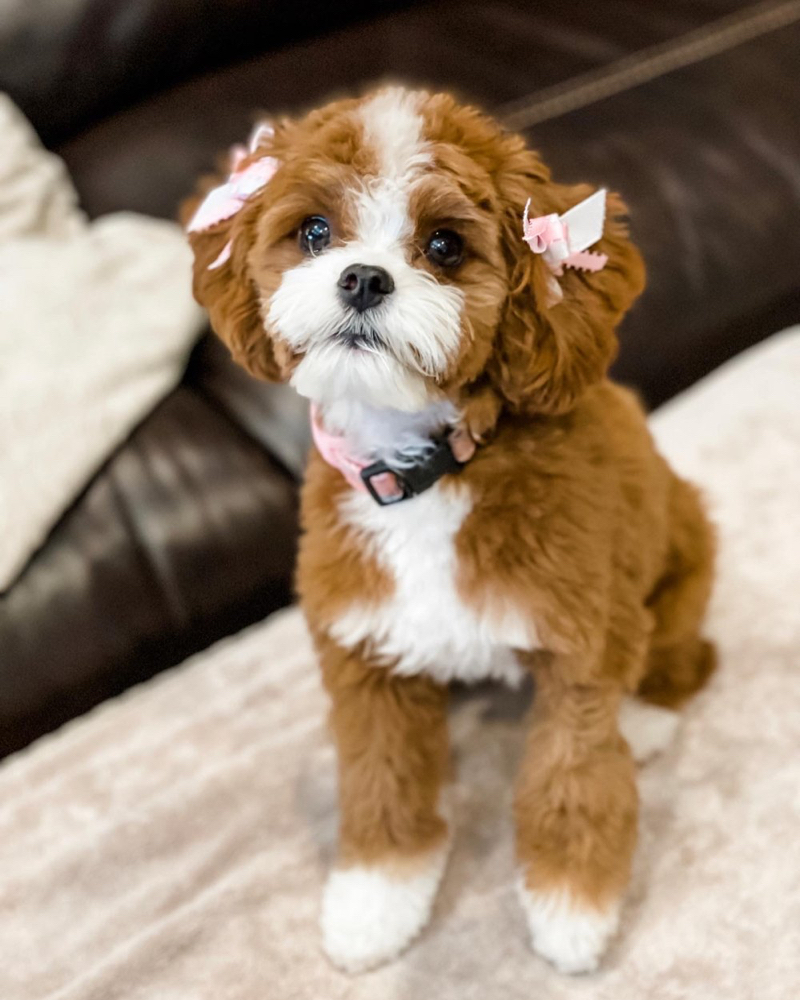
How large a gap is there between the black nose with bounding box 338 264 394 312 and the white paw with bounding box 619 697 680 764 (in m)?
0.57

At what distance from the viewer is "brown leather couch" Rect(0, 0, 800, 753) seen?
1261mm

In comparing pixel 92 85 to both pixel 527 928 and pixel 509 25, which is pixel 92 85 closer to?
pixel 509 25

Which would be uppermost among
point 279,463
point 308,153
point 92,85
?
point 308,153

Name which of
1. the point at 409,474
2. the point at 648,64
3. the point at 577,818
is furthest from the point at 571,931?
the point at 648,64

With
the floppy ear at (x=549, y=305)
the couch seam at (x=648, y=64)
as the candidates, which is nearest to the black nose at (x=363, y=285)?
the floppy ear at (x=549, y=305)

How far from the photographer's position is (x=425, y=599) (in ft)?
2.88

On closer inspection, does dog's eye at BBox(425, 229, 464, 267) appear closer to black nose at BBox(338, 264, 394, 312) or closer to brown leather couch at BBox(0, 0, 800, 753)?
black nose at BBox(338, 264, 394, 312)

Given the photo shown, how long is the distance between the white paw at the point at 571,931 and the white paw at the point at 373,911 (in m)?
0.12

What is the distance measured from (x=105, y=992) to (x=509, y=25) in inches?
69.6

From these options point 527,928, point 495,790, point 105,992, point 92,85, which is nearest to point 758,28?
point 92,85

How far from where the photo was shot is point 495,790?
109 centimetres

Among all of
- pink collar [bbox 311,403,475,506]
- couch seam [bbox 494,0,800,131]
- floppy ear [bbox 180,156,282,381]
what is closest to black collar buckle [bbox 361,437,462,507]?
pink collar [bbox 311,403,475,506]

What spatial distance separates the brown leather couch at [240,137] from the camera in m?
1.26

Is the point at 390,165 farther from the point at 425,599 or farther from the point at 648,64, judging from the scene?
the point at 648,64
